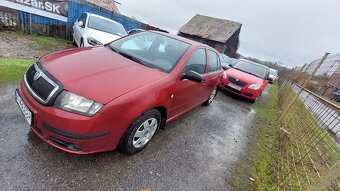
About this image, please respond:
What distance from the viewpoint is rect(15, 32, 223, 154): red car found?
2.33 metres

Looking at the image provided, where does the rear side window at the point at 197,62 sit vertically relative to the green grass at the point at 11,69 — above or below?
above

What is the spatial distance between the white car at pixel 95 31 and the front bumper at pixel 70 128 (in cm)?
537

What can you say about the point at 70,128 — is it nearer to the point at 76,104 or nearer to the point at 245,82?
the point at 76,104

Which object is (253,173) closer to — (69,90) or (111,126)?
(111,126)

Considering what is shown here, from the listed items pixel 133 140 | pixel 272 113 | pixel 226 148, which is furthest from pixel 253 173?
pixel 272 113

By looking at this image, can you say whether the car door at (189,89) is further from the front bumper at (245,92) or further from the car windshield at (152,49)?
the front bumper at (245,92)

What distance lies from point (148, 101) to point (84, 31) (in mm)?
6280

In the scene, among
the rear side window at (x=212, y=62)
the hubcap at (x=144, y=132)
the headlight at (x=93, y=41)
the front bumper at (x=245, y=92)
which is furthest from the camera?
the front bumper at (x=245, y=92)

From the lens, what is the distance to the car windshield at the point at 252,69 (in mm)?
8883

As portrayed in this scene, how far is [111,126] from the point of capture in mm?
2477

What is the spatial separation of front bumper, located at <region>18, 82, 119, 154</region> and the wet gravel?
1.31ft

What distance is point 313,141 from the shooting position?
3.69m

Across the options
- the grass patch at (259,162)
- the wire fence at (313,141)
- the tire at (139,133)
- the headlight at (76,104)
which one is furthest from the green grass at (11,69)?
the wire fence at (313,141)

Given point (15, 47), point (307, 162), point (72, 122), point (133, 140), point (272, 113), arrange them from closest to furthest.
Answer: point (72, 122) → point (133, 140) → point (307, 162) → point (15, 47) → point (272, 113)
